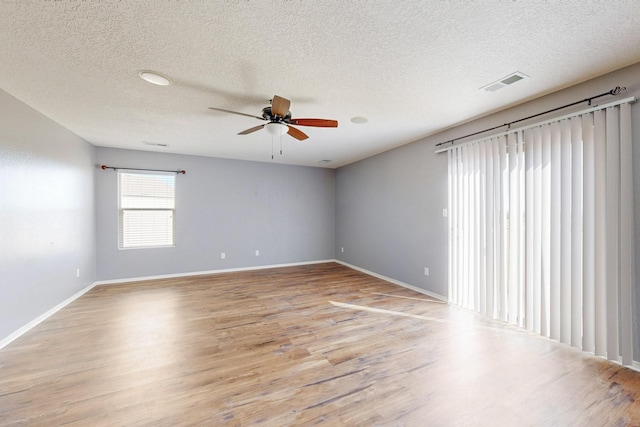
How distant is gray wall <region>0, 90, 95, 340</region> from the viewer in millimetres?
2475

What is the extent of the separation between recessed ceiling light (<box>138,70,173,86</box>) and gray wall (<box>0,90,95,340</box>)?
158cm

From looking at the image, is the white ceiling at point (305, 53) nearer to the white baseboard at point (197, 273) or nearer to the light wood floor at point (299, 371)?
the light wood floor at point (299, 371)

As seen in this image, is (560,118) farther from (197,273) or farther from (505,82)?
(197,273)

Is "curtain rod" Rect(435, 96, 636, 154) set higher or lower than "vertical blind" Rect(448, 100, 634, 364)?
higher

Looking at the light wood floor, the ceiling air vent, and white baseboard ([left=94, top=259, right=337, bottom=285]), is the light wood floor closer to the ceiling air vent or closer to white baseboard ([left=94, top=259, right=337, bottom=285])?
white baseboard ([left=94, top=259, right=337, bottom=285])

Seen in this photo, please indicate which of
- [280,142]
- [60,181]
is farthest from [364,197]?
[60,181]

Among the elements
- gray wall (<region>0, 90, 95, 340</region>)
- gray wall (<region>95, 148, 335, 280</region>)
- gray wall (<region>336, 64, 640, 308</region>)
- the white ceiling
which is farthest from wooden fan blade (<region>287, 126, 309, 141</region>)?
gray wall (<region>95, 148, 335, 280</region>)

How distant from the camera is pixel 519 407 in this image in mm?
1664

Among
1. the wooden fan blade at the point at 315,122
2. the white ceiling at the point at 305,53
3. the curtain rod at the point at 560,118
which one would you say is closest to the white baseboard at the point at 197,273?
the white ceiling at the point at 305,53

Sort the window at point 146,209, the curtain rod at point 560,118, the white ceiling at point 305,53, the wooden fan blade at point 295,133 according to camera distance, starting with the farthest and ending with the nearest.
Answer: the window at point 146,209 < the wooden fan blade at point 295,133 < the curtain rod at point 560,118 < the white ceiling at point 305,53

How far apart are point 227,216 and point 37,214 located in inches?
115

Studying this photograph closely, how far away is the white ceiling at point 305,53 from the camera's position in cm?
149

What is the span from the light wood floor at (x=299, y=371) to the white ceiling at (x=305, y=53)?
2488mm

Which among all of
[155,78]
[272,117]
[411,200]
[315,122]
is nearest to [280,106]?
[272,117]
